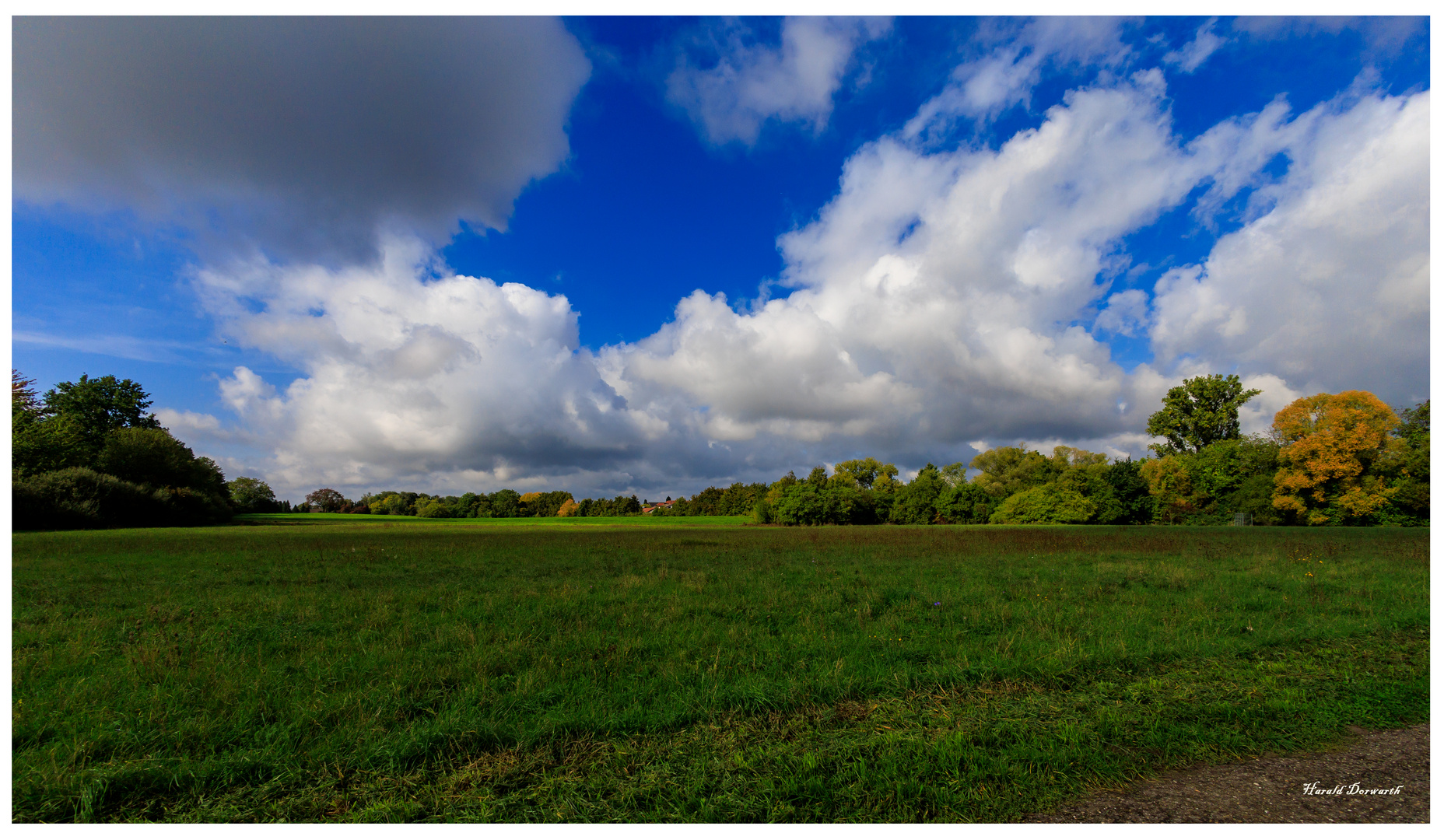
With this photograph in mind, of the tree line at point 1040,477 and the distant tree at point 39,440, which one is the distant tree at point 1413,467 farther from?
→ the distant tree at point 39,440

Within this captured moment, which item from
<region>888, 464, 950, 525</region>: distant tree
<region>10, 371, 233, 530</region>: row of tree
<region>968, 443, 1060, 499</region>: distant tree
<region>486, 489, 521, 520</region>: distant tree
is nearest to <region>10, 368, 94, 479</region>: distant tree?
<region>10, 371, 233, 530</region>: row of tree

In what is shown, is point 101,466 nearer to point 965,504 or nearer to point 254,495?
point 254,495

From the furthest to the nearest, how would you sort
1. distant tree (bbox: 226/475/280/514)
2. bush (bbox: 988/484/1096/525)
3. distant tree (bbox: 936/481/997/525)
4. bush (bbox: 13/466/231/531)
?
1. distant tree (bbox: 226/475/280/514)
2. distant tree (bbox: 936/481/997/525)
3. bush (bbox: 988/484/1096/525)
4. bush (bbox: 13/466/231/531)

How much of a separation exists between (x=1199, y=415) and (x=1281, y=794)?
299 feet

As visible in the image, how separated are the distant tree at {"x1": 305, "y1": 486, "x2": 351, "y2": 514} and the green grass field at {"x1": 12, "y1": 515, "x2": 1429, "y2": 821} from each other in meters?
149

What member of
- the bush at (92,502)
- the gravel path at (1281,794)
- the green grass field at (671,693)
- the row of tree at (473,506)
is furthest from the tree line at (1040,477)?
the gravel path at (1281,794)

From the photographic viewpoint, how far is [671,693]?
627cm

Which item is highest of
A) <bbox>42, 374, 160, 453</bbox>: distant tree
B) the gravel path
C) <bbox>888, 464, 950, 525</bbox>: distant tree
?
<bbox>42, 374, 160, 453</bbox>: distant tree

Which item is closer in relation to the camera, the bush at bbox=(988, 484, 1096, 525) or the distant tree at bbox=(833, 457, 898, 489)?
the bush at bbox=(988, 484, 1096, 525)

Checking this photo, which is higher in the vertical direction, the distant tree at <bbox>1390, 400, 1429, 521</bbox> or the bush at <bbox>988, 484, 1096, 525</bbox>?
the distant tree at <bbox>1390, 400, 1429, 521</bbox>

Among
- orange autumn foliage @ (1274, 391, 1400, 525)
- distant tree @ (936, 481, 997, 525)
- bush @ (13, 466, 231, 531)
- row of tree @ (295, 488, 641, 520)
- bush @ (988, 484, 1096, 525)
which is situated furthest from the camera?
row of tree @ (295, 488, 641, 520)

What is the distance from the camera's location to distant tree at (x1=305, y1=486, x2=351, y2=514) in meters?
136

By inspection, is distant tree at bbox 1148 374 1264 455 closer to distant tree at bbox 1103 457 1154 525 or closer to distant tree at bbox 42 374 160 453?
distant tree at bbox 1103 457 1154 525

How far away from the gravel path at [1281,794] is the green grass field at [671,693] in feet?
0.72
